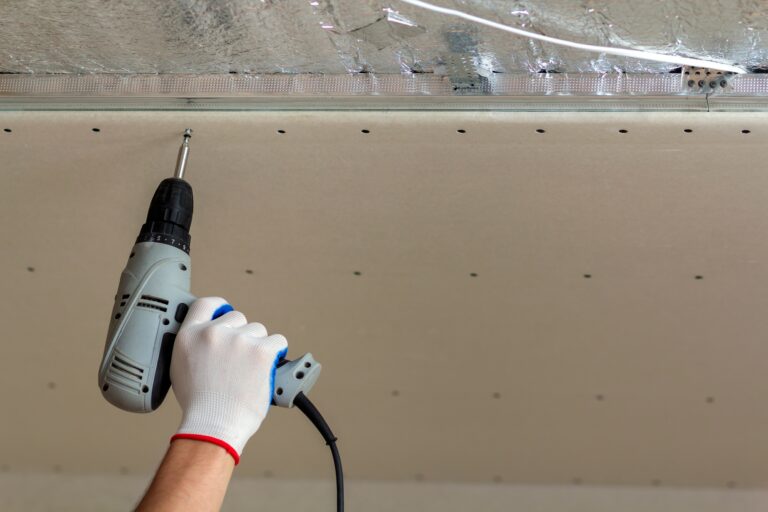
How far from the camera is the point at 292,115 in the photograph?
975 mm

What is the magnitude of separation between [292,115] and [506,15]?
0.90ft

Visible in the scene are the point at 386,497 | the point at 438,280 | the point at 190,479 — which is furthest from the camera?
the point at 386,497

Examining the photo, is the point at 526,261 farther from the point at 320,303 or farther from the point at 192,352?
the point at 192,352

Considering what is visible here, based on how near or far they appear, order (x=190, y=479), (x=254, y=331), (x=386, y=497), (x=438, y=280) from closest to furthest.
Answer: (x=190, y=479) → (x=254, y=331) → (x=438, y=280) → (x=386, y=497)

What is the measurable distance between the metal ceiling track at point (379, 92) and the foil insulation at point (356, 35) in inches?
0.4

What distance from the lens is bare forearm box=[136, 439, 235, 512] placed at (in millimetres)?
797

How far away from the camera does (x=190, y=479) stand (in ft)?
2.67

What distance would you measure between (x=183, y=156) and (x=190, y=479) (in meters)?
0.37

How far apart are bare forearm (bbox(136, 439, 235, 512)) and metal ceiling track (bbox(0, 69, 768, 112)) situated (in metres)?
0.37

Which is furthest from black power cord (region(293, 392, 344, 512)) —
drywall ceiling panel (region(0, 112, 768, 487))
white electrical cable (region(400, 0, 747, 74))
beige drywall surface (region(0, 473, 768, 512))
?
beige drywall surface (region(0, 473, 768, 512))

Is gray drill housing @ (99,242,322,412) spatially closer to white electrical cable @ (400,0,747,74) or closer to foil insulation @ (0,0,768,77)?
foil insulation @ (0,0,768,77)

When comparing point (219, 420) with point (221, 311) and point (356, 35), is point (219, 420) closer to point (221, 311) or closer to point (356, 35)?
point (221, 311)

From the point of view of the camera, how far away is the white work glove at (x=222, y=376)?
2.85 ft

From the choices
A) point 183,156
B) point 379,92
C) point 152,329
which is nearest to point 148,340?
point 152,329
